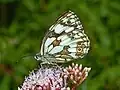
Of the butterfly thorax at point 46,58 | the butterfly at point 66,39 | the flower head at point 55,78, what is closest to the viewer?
the flower head at point 55,78

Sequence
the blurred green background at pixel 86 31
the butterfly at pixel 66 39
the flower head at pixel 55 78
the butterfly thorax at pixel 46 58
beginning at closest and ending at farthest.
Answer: the flower head at pixel 55 78
the butterfly thorax at pixel 46 58
the butterfly at pixel 66 39
the blurred green background at pixel 86 31

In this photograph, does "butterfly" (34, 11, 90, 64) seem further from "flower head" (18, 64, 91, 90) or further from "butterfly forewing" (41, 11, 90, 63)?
"flower head" (18, 64, 91, 90)

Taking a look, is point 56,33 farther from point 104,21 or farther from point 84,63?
point 104,21

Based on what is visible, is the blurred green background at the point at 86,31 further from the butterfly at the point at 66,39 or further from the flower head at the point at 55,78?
the flower head at the point at 55,78

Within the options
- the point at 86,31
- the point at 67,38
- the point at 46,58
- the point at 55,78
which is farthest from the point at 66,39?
the point at 86,31

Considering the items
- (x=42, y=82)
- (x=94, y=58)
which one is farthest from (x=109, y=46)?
(x=42, y=82)

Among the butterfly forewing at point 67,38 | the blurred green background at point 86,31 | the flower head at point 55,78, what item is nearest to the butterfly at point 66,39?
the butterfly forewing at point 67,38
